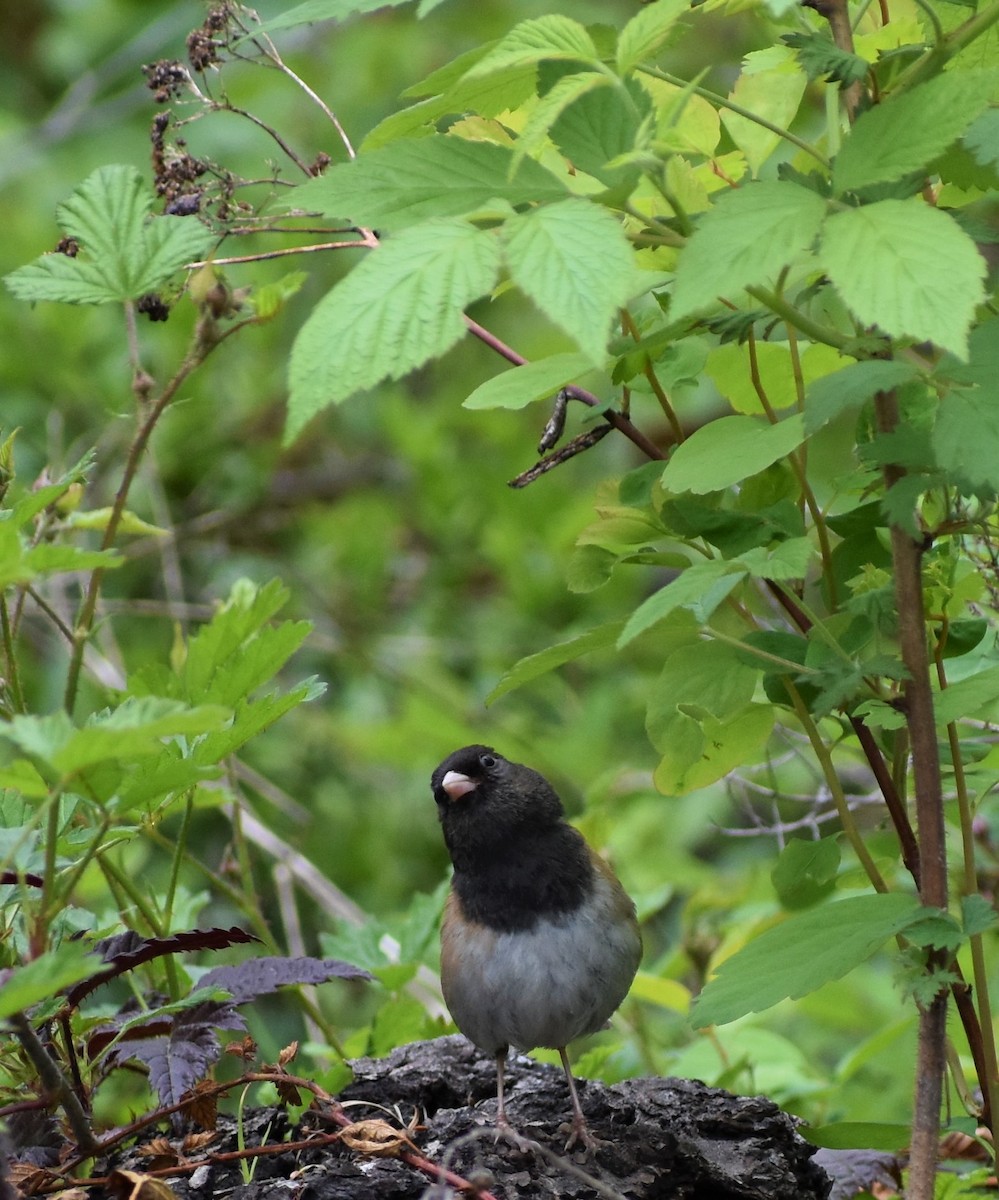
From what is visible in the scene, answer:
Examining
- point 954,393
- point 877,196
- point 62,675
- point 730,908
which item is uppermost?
point 877,196

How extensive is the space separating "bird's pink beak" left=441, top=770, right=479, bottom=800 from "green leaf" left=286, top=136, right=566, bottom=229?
119 centimetres

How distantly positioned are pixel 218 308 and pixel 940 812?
72cm

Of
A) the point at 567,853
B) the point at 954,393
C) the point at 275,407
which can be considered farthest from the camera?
the point at 275,407

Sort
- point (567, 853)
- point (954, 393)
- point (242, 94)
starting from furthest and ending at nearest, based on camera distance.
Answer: point (242, 94)
point (567, 853)
point (954, 393)

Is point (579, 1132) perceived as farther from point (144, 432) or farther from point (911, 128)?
point (911, 128)

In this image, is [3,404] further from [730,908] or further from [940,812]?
[940,812]

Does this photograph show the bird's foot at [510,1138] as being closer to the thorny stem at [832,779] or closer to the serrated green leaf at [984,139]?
the thorny stem at [832,779]

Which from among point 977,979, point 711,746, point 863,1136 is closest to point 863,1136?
point 863,1136

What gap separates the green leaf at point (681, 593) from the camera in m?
1.01

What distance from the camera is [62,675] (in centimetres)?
359

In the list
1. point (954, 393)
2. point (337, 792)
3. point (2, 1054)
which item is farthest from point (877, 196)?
point (337, 792)

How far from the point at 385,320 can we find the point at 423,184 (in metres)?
0.19

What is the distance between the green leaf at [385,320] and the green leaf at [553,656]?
422 millimetres

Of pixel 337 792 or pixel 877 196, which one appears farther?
pixel 337 792
